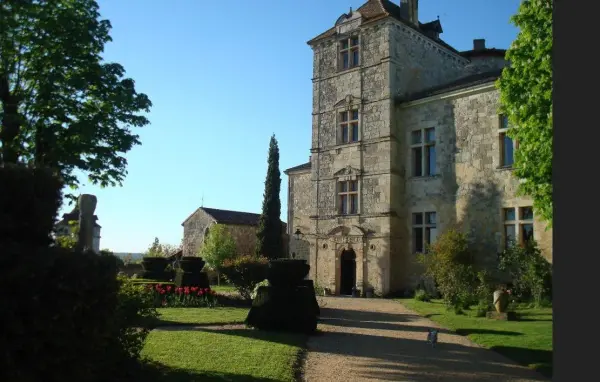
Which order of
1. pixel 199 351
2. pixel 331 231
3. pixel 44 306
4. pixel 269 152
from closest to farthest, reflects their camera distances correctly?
1. pixel 44 306
2. pixel 199 351
3. pixel 331 231
4. pixel 269 152

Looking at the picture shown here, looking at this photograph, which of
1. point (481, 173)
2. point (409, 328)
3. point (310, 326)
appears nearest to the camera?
point (310, 326)

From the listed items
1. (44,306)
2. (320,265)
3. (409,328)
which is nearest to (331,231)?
(320,265)

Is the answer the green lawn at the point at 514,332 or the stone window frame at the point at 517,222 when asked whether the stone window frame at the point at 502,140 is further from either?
the green lawn at the point at 514,332

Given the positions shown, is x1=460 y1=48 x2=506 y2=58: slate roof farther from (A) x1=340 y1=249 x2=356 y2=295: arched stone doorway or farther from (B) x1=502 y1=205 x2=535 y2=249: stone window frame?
(A) x1=340 y1=249 x2=356 y2=295: arched stone doorway

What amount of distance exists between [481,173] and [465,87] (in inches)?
161

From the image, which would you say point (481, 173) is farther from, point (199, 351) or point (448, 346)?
point (199, 351)

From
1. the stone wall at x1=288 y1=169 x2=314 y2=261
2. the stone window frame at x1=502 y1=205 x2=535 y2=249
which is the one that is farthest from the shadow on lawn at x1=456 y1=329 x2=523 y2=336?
the stone wall at x1=288 y1=169 x2=314 y2=261

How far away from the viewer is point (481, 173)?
22.5 meters

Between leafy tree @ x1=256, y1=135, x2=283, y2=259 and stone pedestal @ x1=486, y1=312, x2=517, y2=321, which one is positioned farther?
leafy tree @ x1=256, y1=135, x2=283, y2=259

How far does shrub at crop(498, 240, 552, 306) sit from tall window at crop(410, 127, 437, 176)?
19.4 ft

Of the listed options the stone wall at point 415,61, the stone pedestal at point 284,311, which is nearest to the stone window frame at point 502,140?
the stone wall at point 415,61

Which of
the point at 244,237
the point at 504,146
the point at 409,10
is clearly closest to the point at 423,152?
the point at 504,146

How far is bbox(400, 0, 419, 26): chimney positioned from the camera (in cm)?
2819

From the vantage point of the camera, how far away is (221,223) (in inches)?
1789
